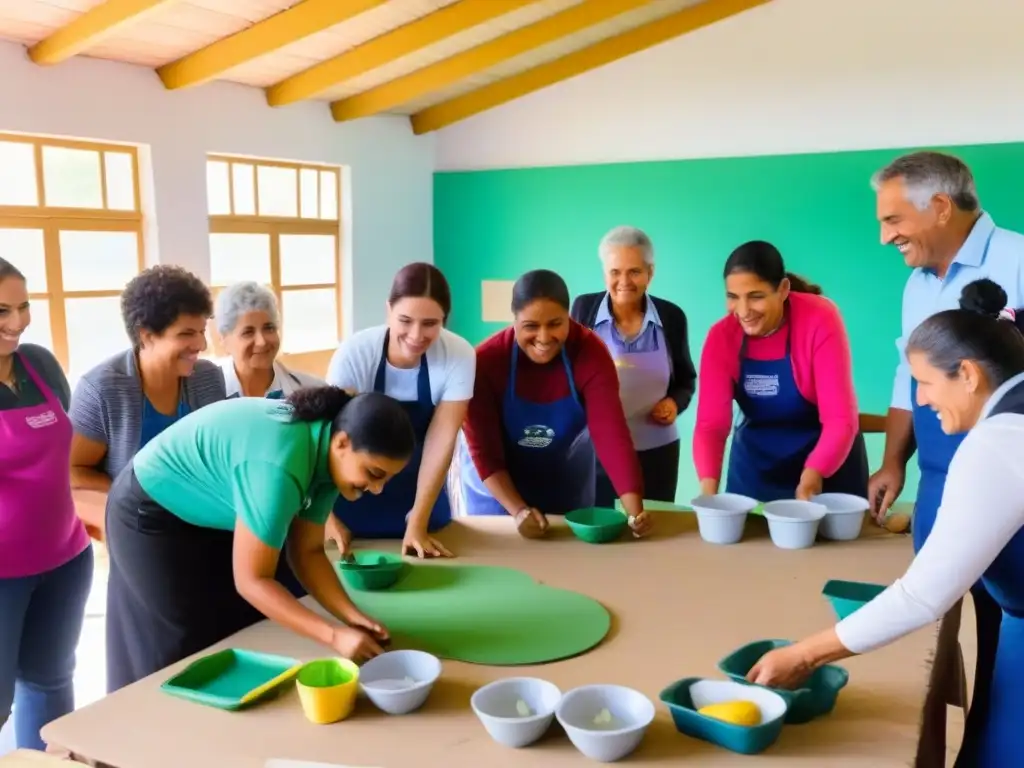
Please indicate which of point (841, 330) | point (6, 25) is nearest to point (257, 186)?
point (6, 25)

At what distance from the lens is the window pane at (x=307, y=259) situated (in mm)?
5254

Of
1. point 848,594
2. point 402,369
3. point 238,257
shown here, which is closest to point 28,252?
point 238,257

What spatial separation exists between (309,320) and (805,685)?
4543mm

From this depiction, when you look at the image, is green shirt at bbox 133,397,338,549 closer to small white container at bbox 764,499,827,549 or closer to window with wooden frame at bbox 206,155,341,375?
small white container at bbox 764,499,827,549

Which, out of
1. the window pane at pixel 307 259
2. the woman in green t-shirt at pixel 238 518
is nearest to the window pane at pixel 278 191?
the window pane at pixel 307 259

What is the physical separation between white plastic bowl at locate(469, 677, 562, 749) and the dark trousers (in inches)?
60.7

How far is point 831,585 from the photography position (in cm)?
171

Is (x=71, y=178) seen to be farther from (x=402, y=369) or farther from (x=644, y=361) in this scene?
(x=644, y=361)

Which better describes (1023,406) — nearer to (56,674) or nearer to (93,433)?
(93,433)

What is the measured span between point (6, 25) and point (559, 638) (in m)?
3.26

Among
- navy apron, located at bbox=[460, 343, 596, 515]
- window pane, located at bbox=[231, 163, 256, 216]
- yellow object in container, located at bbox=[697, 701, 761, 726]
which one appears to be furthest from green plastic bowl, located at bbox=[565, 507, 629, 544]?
window pane, located at bbox=[231, 163, 256, 216]

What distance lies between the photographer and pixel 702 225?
5.05 meters

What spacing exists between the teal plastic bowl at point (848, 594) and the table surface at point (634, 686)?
2 cm

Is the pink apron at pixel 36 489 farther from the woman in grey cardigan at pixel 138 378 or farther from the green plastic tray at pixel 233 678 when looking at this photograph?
the green plastic tray at pixel 233 678
